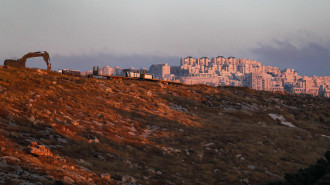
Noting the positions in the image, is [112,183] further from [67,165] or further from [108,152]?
[108,152]

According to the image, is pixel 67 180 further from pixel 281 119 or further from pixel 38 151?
pixel 281 119

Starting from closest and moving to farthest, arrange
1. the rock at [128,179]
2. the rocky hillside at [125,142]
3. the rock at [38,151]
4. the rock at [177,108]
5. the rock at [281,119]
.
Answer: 1. the rock at [38,151]
2. the rocky hillside at [125,142]
3. the rock at [128,179]
4. the rock at [177,108]
5. the rock at [281,119]

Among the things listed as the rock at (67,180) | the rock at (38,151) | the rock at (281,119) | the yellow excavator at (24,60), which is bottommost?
the rock at (281,119)

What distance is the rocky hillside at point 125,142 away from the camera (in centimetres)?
1162

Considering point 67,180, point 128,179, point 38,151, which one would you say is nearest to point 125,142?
point 128,179

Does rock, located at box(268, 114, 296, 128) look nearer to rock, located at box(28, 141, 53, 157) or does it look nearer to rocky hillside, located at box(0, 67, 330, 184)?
rocky hillside, located at box(0, 67, 330, 184)

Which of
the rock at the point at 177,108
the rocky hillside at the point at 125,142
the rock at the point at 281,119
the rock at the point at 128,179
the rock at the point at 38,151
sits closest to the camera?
the rock at the point at 38,151

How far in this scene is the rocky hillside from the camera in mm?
11617

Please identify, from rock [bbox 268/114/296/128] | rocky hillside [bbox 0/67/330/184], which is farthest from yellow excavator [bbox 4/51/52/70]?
rock [bbox 268/114/296/128]

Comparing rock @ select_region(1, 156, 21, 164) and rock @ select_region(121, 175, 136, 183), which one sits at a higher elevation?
rock @ select_region(1, 156, 21, 164)

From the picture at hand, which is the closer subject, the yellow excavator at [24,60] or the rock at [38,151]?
the rock at [38,151]

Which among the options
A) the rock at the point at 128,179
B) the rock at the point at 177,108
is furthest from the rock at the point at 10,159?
the rock at the point at 177,108

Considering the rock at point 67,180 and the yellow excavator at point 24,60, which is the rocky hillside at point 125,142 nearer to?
the rock at point 67,180

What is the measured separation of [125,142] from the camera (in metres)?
18.7
